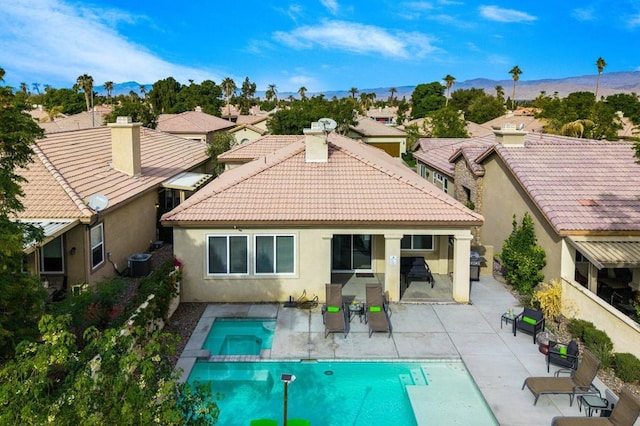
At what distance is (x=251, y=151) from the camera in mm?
36031

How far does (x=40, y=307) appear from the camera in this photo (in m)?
10.8

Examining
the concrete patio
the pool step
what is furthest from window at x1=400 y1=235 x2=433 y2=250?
the pool step

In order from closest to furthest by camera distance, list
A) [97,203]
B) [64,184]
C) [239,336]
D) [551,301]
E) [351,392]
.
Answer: [351,392]
[239,336]
[551,301]
[97,203]
[64,184]

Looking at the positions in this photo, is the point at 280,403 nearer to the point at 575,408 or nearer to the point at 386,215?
the point at 575,408

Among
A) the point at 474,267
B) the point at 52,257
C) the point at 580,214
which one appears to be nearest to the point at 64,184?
the point at 52,257

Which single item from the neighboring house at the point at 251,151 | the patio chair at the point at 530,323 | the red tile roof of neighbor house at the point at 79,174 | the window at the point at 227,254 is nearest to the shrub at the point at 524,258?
the patio chair at the point at 530,323

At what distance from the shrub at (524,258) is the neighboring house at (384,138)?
48483mm

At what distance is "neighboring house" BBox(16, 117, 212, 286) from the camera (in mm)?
18828

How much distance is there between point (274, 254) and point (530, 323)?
9.23 m

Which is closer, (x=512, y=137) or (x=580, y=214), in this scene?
(x=580, y=214)

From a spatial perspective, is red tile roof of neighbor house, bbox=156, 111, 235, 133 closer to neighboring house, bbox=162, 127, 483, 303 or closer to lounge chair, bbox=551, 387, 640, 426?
neighboring house, bbox=162, 127, 483, 303

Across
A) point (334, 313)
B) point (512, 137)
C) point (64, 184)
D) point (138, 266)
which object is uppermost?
point (512, 137)

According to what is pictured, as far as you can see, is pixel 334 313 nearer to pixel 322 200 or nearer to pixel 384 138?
pixel 322 200

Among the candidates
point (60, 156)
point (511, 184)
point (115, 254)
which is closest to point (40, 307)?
point (115, 254)
